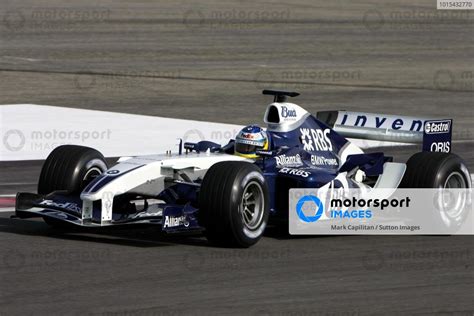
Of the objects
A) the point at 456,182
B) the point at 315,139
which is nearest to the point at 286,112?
the point at 315,139

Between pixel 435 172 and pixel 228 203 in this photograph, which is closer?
pixel 228 203

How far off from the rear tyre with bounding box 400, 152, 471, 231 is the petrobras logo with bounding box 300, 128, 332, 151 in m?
1.06

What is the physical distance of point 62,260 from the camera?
1102 cm

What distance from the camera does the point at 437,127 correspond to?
1401 cm

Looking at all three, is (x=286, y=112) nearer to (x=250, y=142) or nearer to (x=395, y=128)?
(x=250, y=142)

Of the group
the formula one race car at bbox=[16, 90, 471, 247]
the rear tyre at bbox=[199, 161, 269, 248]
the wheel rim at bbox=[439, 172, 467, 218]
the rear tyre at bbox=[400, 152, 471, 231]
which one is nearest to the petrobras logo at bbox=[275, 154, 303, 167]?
the formula one race car at bbox=[16, 90, 471, 247]

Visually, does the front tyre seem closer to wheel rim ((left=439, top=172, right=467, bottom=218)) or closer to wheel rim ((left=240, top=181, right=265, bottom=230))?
wheel rim ((left=240, top=181, right=265, bottom=230))

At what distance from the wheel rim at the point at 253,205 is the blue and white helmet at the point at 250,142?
3.27ft

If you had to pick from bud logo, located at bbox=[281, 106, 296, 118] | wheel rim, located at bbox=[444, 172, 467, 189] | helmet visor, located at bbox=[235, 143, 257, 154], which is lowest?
wheel rim, located at bbox=[444, 172, 467, 189]

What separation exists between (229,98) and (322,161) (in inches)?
461

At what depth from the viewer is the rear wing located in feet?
45.9

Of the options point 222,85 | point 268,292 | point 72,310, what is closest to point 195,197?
point 268,292

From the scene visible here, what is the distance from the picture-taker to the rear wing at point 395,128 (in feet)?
45.9

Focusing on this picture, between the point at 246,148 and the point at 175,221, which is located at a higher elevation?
the point at 246,148
